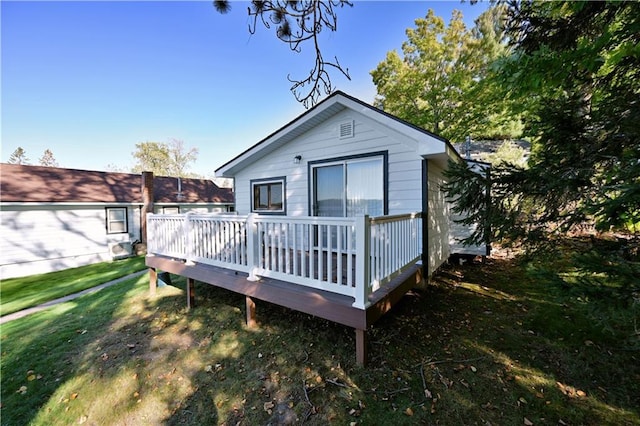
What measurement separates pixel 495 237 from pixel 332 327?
116 inches

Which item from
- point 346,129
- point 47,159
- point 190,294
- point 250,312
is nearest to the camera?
point 250,312

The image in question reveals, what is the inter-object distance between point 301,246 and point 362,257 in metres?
1.00

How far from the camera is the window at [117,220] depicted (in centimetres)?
1354

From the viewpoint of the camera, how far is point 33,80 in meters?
8.93

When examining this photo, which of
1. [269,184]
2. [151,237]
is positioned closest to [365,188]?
[269,184]

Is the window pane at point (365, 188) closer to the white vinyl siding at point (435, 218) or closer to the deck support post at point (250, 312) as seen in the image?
the white vinyl siding at point (435, 218)

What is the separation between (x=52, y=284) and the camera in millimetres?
9273

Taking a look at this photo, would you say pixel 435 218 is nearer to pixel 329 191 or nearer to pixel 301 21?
pixel 329 191

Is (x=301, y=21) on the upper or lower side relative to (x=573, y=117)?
upper

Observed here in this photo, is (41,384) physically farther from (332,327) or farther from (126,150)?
(126,150)

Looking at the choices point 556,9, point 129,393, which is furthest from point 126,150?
point 556,9

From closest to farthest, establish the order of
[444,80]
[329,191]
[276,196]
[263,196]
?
[329,191], [276,196], [263,196], [444,80]

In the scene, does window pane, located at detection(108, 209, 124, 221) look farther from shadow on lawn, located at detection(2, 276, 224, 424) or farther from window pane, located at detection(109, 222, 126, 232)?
shadow on lawn, located at detection(2, 276, 224, 424)

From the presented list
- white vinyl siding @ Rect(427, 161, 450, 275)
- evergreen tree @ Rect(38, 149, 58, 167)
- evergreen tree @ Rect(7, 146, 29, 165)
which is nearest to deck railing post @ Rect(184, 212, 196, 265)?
white vinyl siding @ Rect(427, 161, 450, 275)
